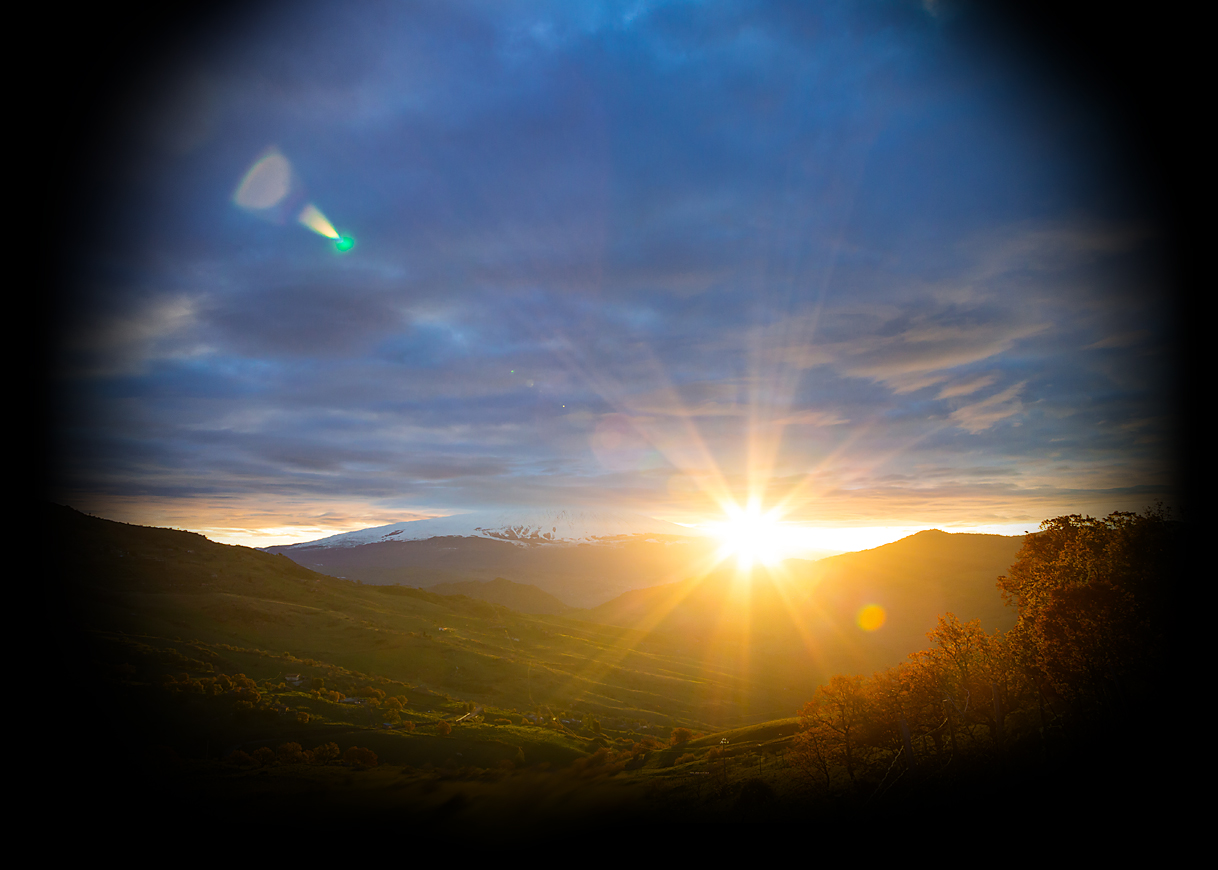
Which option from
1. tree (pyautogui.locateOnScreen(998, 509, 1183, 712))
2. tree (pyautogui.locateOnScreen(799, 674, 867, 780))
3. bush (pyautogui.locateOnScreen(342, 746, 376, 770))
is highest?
tree (pyautogui.locateOnScreen(998, 509, 1183, 712))

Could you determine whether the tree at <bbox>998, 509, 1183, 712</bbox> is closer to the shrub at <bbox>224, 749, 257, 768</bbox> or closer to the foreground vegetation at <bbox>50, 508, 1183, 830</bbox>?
the foreground vegetation at <bbox>50, 508, 1183, 830</bbox>

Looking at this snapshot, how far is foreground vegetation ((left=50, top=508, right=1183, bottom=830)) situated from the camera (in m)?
41.5

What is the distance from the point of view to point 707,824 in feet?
137

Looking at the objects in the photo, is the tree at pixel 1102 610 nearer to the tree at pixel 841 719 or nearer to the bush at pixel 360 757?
the tree at pixel 841 719

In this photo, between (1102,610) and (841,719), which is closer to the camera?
(1102,610)

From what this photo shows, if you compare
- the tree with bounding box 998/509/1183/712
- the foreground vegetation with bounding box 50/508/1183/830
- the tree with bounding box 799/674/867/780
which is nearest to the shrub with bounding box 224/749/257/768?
the foreground vegetation with bounding box 50/508/1183/830

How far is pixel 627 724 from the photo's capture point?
114m

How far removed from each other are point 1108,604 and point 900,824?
23850 mm

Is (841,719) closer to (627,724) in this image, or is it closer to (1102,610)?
(1102,610)

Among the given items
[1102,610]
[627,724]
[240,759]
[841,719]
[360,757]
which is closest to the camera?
[1102,610]

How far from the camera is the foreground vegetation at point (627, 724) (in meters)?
41.5

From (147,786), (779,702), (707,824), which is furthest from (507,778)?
(779,702)

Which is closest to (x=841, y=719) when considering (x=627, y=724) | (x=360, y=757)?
(x=360, y=757)

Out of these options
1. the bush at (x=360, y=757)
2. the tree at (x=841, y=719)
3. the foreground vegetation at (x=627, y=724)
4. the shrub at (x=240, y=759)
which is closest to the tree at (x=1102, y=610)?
the foreground vegetation at (x=627, y=724)
